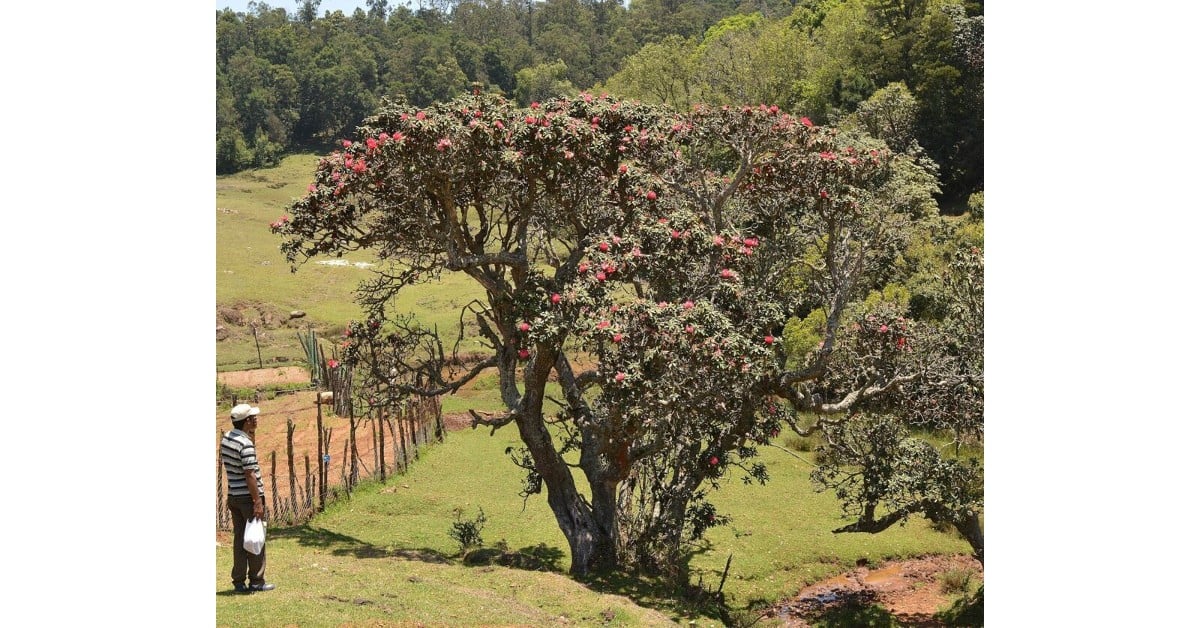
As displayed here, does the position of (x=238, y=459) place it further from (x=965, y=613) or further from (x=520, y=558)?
(x=965, y=613)

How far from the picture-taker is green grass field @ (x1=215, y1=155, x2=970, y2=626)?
11.0 m

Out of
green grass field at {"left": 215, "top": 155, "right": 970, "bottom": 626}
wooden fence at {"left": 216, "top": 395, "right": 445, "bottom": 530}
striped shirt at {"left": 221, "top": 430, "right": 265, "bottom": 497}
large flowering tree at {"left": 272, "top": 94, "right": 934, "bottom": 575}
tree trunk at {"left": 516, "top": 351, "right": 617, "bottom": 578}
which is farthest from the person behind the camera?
wooden fence at {"left": 216, "top": 395, "right": 445, "bottom": 530}

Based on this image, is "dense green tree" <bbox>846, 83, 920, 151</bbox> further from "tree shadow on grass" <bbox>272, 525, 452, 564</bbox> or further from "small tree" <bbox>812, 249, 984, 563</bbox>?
"tree shadow on grass" <bbox>272, 525, 452, 564</bbox>

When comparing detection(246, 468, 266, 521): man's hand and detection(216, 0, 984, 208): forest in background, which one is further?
detection(216, 0, 984, 208): forest in background

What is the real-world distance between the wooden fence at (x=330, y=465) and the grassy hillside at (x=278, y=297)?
13991 millimetres

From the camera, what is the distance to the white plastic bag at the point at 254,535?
942 cm

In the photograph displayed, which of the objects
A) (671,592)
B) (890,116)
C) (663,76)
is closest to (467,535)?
(671,592)

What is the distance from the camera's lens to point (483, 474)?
2206 cm

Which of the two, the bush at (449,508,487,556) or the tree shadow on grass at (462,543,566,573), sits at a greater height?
the bush at (449,508,487,556)

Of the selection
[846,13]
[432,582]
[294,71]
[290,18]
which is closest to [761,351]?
[432,582]

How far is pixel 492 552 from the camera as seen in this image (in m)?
16.0

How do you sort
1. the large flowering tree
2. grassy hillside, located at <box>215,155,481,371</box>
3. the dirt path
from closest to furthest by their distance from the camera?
the large flowering tree → the dirt path → grassy hillside, located at <box>215,155,481,371</box>

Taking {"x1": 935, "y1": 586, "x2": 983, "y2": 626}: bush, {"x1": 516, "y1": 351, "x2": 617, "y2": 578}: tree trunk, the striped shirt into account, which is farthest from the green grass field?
{"x1": 935, "y1": 586, "x2": 983, "y2": 626}: bush

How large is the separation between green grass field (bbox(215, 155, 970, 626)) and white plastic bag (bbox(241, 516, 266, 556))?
601mm
